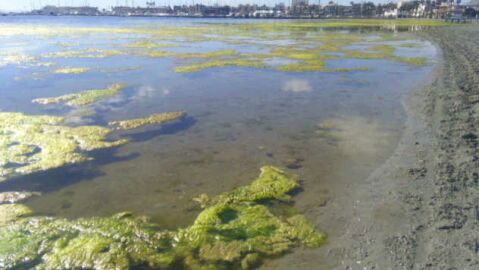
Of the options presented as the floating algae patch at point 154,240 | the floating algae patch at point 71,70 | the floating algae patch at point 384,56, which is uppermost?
the floating algae patch at point 384,56

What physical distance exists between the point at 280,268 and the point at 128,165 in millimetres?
4858

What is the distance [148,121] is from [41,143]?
10.2 ft

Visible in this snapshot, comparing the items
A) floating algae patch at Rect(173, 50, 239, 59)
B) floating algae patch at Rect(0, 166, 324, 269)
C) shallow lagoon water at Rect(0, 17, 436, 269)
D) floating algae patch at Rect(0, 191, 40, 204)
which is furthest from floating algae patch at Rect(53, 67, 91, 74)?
floating algae patch at Rect(0, 166, 324, 269)

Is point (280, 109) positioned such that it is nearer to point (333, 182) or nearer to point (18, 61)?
point (333, 182)

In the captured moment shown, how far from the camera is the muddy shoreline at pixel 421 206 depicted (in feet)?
17.4

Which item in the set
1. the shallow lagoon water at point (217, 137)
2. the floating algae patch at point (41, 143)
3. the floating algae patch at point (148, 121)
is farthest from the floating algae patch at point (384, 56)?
the floating algae patch at point (41, 143)

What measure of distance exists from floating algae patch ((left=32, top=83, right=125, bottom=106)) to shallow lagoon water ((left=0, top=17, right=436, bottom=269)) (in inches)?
21.6

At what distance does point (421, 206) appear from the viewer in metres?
6.56

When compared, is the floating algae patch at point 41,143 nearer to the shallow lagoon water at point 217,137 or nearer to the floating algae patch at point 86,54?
the shallow lagoon water at point 217,137

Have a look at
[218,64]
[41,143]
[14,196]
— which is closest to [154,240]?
[14,196]

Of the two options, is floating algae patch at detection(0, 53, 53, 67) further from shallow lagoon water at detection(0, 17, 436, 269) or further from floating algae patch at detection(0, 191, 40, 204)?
floating algae patch at detection(0, 191, 40, 204)

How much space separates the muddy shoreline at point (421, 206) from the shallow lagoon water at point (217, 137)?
0.43 metres

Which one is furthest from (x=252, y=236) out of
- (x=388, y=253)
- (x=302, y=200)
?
(x=388, y=253)

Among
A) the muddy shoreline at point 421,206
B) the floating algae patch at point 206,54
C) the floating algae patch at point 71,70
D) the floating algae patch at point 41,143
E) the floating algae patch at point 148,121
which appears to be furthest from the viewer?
the floating algae patch at point 206,54
